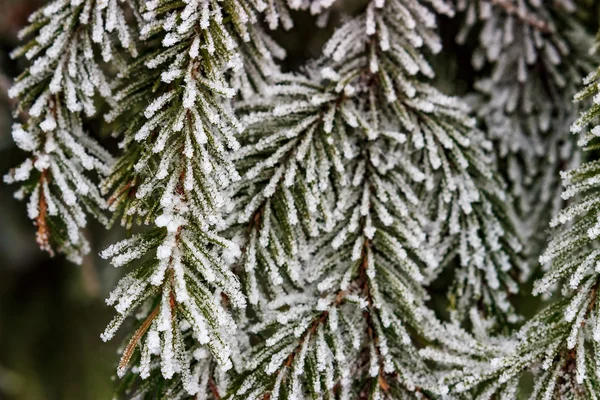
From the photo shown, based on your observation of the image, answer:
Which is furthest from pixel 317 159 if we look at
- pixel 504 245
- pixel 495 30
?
pixel 495 30

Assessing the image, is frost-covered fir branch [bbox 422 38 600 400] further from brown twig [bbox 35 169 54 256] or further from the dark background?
the dark background

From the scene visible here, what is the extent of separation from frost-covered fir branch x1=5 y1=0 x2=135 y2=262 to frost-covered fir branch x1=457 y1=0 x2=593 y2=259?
54 centimetres

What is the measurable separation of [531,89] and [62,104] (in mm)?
688

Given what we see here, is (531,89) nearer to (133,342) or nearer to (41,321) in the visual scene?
(133,342)

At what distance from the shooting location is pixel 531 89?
34.7 inches

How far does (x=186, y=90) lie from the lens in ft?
1.92

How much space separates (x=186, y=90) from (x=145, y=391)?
364mm

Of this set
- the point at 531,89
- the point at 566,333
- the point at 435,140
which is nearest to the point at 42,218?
the point at 435,140

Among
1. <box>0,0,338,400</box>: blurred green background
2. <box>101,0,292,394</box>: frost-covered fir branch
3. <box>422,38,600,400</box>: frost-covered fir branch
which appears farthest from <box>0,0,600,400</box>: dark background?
<box>422,38,600,400</box>: frost-covered fir branch

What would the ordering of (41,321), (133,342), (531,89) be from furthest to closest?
(41,321) < (531,89) < (133,342)

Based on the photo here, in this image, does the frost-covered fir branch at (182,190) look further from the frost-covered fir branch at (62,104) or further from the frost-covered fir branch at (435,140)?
the frost-covered fir branch at (435,140)

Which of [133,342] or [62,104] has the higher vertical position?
[62,104]

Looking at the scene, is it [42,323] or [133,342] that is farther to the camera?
[42,323]

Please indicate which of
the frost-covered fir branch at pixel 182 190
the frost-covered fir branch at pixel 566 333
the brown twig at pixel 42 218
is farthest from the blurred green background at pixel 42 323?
the frost-covered fir branch at pixel 566 333
